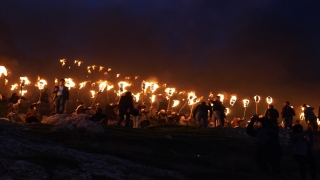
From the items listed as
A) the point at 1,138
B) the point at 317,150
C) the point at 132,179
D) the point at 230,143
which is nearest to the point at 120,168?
the point at 132,179

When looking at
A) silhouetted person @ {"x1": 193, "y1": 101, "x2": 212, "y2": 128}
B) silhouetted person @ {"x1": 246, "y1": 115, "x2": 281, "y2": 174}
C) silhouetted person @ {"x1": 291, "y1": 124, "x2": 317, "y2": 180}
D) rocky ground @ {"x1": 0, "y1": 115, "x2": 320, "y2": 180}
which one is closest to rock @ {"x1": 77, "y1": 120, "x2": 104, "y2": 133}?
rocky ground @ {"x1": 0, "y1": 115, "x2": 320, "y2": 180}

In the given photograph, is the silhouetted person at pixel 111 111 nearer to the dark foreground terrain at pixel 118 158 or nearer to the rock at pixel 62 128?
the dark foreground terrain at pixel 118 158

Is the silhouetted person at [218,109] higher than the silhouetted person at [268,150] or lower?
higher

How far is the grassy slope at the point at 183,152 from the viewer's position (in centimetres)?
1042

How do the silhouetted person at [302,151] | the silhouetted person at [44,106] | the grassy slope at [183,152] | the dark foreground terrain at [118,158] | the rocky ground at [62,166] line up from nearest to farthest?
the rocky ground at [62,166], the dark foreground terrain at [118,158], the grassy slope at [183,152], the silhouetted person at [302,151], the silhouetted person at [44,106]

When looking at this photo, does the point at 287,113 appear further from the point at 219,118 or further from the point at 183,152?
the point at 183,152

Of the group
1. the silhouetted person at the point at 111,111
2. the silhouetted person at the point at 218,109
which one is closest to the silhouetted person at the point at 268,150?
the silhouetted person at the point at 218,109

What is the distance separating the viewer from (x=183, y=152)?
1371 cm

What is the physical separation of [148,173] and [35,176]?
9.05 feet

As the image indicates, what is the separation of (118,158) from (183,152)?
4.07 metres

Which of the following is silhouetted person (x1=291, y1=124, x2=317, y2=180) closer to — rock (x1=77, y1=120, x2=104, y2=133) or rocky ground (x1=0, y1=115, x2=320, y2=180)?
rocky ground (x1=0, y1=115, x2=320, y2=180)

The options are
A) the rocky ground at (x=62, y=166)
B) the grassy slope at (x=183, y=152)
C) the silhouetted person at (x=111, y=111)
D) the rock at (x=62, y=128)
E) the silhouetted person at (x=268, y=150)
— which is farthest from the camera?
the silhouetted person at (x=111, y=111)

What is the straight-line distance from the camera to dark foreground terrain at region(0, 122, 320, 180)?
25.1 feet

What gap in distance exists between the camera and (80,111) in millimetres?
22547
